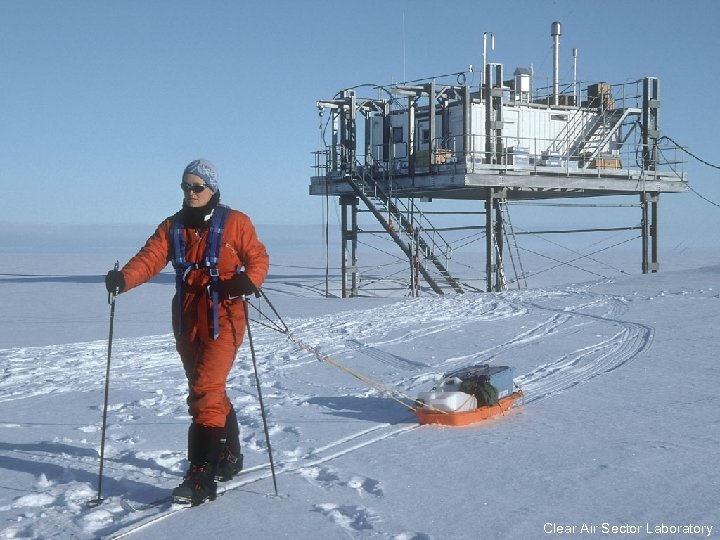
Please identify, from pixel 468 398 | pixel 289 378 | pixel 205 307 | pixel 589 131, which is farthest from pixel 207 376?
pixel 589 131

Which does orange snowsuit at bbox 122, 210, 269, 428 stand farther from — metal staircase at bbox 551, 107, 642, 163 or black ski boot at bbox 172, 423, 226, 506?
metal staircase at bbox 551, 107, 642, 163

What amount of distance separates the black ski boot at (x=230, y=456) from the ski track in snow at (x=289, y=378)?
3.0 inches

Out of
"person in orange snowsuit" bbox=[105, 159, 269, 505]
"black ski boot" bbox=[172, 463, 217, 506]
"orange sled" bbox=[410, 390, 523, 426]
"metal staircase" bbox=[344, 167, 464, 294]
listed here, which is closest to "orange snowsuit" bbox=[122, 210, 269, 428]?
"person in orange snowsuit" bbox=[105, 159, 269, 505]

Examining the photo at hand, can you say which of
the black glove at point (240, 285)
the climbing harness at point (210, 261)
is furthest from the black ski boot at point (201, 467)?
the black glove at point (240, 285)

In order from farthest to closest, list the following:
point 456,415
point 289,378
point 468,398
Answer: point 289,378, point 468,398, point 456,415

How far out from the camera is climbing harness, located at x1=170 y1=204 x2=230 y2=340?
4516mm

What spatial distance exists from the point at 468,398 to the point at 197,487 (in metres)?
2.32

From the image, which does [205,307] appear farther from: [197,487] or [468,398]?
[468,398]

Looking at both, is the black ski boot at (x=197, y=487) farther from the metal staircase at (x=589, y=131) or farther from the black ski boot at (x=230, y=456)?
the metal staircase at (x=589, y=131)

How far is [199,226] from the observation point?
183 inches

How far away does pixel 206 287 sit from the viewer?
4.56 meters

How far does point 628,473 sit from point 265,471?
210 centimetres

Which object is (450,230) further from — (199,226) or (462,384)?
(199,226)

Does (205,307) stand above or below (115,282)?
below
